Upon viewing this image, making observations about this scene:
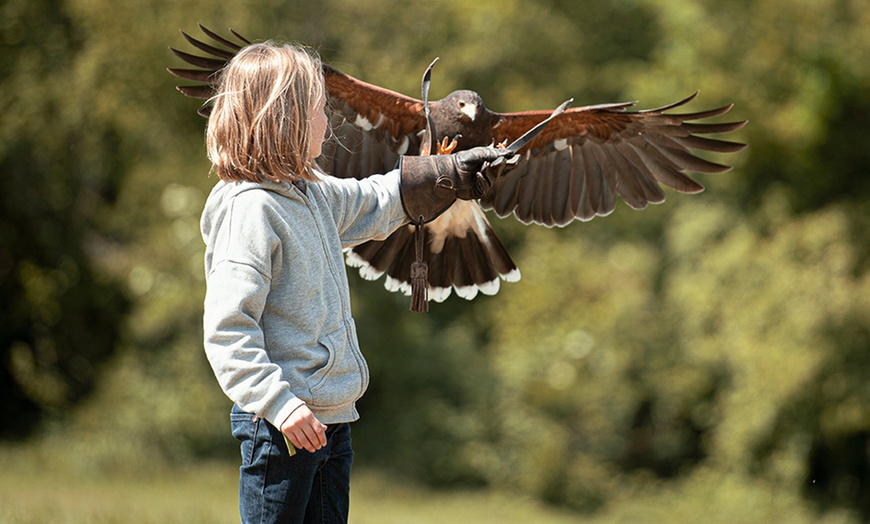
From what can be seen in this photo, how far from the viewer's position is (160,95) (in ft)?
35.5

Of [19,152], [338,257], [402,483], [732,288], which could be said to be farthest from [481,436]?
[338,257]

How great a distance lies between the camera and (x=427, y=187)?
252 centimetres

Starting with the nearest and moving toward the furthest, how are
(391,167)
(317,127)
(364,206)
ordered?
1. (317,127)
2. (364,206)
3. (391,167)

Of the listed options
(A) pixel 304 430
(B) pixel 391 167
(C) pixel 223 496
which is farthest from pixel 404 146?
(C) pixel 223 496

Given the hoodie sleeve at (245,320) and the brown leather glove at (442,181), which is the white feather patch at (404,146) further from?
the hoodie sleeve at (245,320)

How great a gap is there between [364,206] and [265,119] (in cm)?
43

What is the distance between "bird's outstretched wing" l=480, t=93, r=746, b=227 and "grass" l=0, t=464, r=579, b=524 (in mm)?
4003

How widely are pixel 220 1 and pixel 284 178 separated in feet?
28.8

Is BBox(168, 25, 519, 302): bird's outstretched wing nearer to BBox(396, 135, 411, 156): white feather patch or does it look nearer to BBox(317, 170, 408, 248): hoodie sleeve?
BBox(396, 135, 411, 156): white feather patch

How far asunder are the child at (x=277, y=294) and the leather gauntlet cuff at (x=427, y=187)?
1.03 feet

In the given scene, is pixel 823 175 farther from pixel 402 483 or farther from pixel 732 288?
pixel 402 483

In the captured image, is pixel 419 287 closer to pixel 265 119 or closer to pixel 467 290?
pixel 265 119

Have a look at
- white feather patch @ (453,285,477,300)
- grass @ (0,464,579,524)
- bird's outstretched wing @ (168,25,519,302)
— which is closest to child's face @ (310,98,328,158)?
bird's outstretched wing @ (168,25,519,302)

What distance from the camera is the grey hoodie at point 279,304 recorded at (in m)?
2.03
